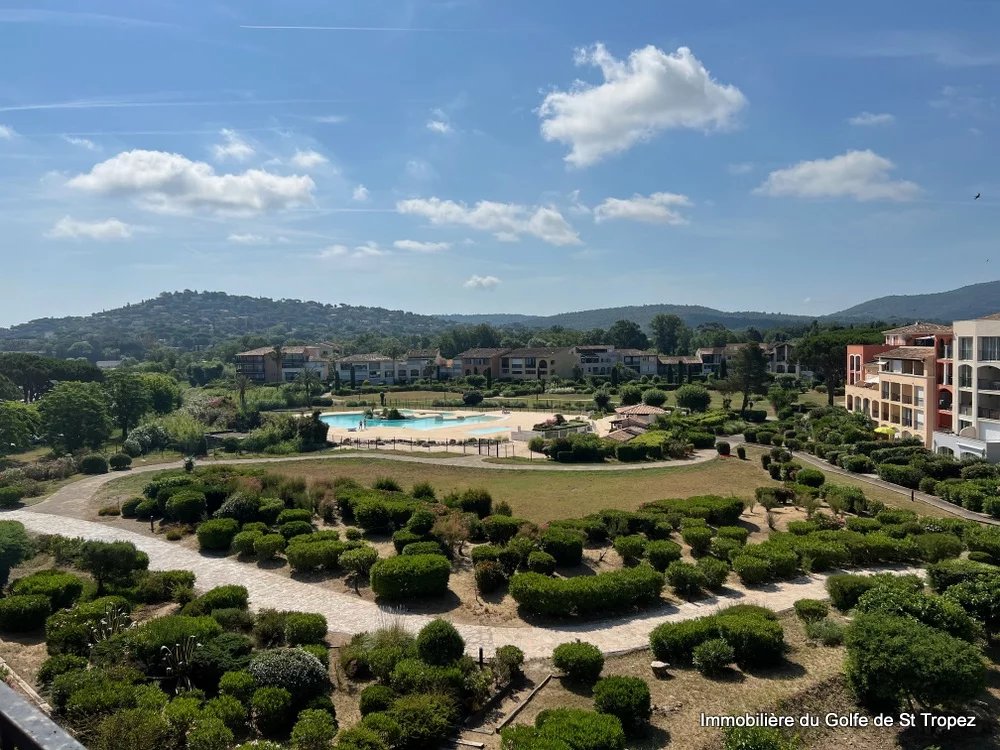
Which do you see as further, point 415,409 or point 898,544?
point 415,409

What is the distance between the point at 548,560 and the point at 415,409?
53.2 m

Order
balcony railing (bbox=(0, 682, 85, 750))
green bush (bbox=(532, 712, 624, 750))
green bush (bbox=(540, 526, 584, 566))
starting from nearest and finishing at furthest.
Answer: balcony railing (bbox=(0, 682, 85, 750)), green bush (bbox=(532, 712, 624, 750)), green bush (bbox=(540, 526, 584, 566))

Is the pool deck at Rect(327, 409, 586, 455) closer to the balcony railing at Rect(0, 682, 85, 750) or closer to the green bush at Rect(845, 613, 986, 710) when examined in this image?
the green bush at Rect(845, 613, 986, 710)


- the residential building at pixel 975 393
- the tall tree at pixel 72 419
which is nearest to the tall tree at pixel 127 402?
the tall tree at pixel 72 419

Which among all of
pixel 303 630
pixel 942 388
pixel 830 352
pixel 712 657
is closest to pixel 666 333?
pixel 830 352

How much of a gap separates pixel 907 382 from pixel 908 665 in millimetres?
41326

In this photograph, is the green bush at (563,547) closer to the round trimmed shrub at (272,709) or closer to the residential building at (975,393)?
the round trimmed shrub at (272,709)

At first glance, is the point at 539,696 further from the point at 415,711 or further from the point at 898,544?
the point at 898,544

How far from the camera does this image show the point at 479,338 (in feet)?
454

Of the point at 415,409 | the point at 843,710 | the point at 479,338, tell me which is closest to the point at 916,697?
the point at 843,710

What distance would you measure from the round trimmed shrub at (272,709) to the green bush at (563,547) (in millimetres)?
9844

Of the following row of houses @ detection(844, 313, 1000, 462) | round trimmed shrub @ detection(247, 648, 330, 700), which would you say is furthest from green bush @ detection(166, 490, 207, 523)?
row of houses @ detection(844, 313, 1000, 462)

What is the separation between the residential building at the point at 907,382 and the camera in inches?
1700

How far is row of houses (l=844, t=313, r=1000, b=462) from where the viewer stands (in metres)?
38.5
